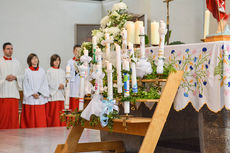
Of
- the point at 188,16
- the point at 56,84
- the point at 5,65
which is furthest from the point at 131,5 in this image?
the point at 5,65

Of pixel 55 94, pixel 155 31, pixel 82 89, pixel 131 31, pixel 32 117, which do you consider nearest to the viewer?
pixel 82 89

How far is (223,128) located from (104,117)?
898 mm

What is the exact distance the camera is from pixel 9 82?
798cm

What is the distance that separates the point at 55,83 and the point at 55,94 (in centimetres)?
26

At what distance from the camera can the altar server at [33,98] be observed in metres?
8.19

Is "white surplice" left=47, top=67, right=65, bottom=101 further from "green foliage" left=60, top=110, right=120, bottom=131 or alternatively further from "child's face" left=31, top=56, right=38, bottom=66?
"green foliage" left=60, top=110, right=120, bottom=131

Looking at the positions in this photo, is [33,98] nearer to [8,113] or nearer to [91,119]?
[8,113]

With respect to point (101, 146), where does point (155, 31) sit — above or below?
above

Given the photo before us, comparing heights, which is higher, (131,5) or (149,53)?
(131,5)

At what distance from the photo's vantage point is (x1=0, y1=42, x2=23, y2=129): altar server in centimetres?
795

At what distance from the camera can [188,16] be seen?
26.8 ft

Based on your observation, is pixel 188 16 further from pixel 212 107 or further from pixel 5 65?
pixel 212 107

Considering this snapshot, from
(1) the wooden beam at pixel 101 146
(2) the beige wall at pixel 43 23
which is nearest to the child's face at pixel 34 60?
(2) the beige wall at pixel 43 23

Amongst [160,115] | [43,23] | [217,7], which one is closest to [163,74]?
[160,115]
